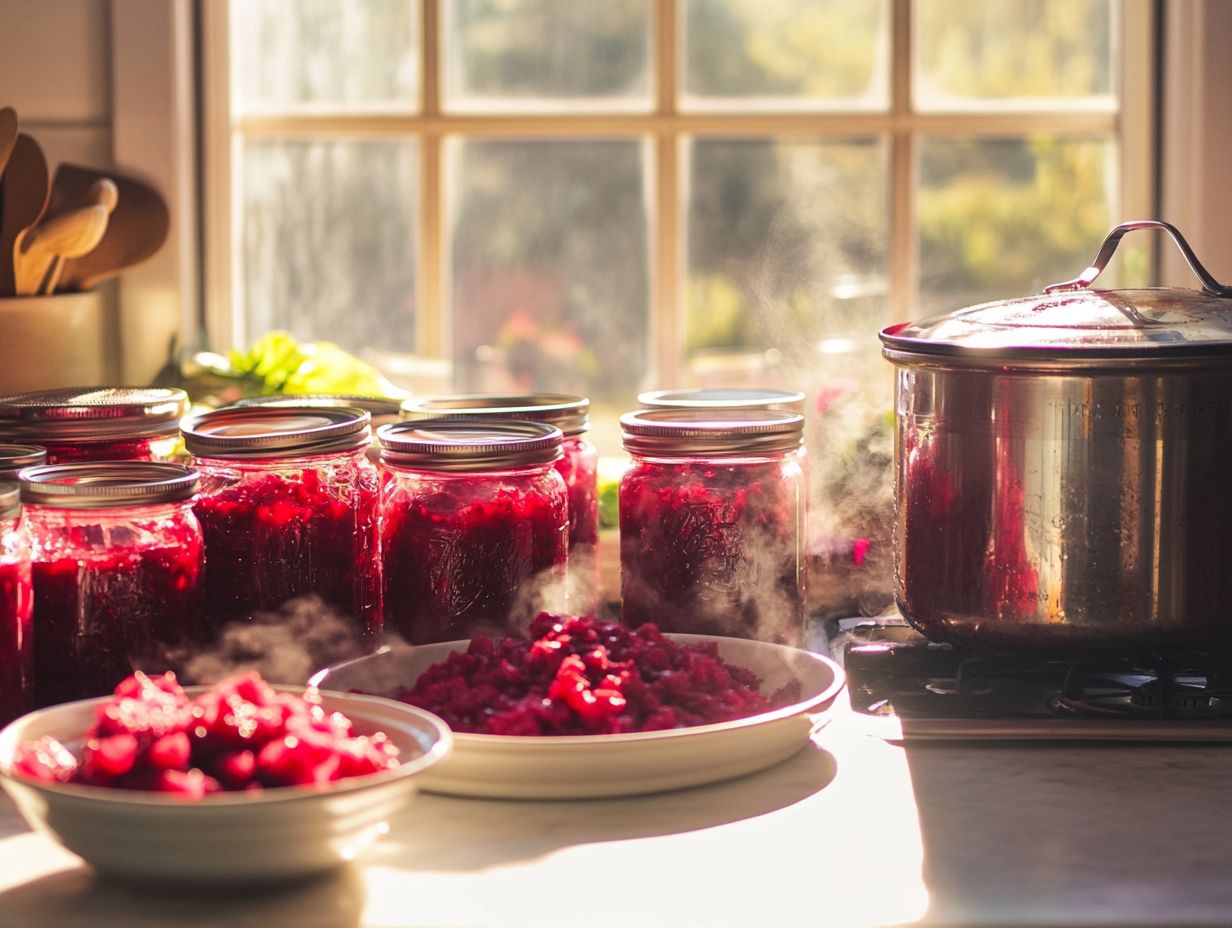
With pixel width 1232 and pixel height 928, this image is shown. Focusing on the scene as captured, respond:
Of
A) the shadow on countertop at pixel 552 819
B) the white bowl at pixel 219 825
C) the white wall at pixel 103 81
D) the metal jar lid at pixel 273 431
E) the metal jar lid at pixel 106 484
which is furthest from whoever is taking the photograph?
the white wall at pixel 103 81

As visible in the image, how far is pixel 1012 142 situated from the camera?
5.95 feet

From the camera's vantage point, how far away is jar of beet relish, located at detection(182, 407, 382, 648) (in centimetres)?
110

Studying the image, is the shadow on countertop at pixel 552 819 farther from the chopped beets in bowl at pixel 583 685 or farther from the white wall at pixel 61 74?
the white wall at pixel 61 74

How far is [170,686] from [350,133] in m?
1.13

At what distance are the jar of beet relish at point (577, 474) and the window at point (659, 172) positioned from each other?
0.56m

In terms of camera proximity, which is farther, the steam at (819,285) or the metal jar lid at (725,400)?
the steam at (819,285)

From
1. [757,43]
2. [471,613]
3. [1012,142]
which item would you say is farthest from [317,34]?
[471,613]

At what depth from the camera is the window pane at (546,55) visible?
183 cm

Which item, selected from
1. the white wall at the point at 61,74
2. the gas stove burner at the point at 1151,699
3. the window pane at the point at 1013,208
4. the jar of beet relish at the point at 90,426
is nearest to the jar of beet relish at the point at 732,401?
the gas stove burner at the point at 1151,699

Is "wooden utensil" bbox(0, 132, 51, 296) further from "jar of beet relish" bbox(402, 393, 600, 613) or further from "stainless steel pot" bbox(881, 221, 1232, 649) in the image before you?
"stainless steel pot" bbox(881, 221, 1232, 649)

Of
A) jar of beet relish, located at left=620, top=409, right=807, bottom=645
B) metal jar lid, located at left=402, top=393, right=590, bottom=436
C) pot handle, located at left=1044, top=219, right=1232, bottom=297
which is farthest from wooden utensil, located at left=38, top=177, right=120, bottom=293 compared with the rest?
pot handle, located at left=1044, top=219, right=1232, bottom=297

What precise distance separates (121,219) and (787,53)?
0.80 metres

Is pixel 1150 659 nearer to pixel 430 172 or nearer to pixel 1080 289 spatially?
pixel 1080 289

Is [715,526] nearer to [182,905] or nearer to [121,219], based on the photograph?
[182,905]
